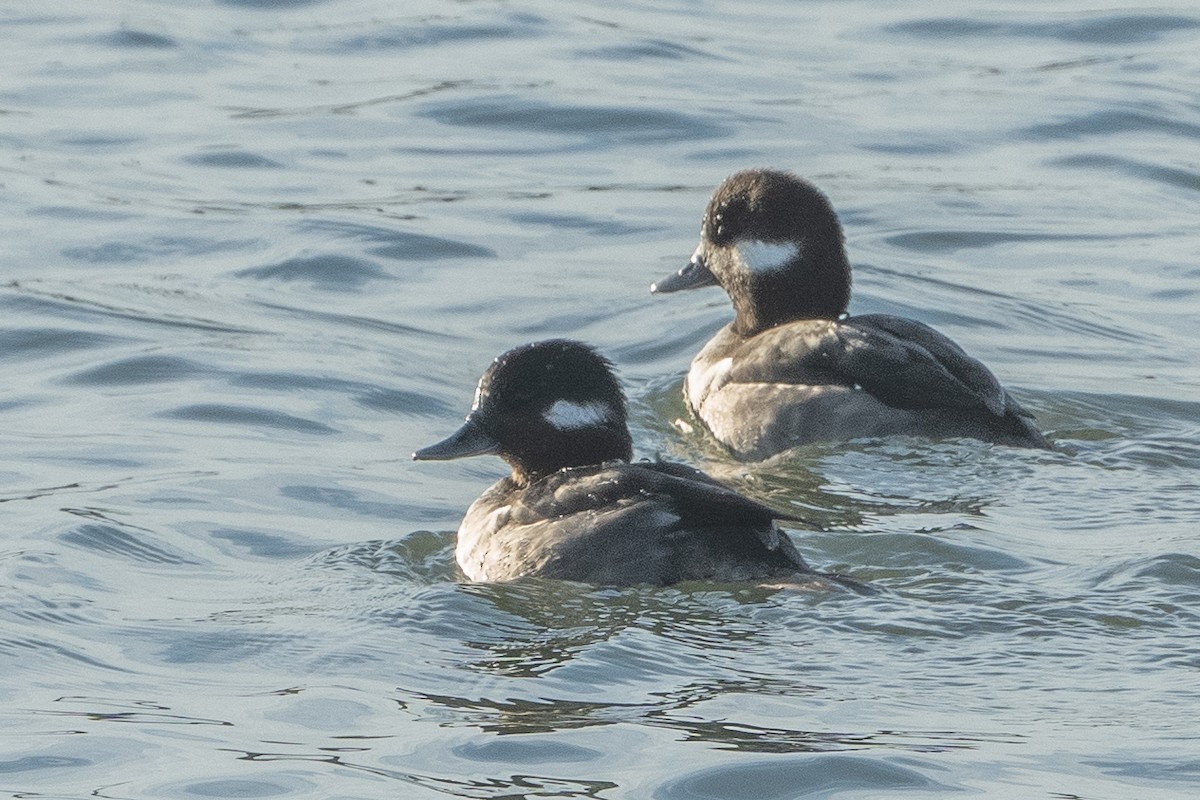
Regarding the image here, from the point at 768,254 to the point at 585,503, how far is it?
3.39 metres

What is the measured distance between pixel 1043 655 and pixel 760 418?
3.35 meters

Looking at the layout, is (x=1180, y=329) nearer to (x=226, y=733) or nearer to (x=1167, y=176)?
(x=1167, y=176)

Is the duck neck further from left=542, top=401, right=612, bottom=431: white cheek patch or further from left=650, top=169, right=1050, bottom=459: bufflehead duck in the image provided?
left=542, top=401, right=612, bottom=431: white cheek patch

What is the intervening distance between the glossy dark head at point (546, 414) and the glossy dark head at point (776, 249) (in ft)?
8.67

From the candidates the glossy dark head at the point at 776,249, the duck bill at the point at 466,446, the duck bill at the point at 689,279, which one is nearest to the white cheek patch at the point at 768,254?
the glossy dark head at the point at 776,249

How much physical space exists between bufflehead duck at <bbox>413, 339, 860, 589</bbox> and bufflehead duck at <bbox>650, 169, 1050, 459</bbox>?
1.70m

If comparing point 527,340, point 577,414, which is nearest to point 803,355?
point 577,414

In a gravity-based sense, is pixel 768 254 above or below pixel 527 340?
above

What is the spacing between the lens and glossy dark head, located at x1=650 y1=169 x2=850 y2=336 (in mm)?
10938

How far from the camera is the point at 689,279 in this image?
1154 cm

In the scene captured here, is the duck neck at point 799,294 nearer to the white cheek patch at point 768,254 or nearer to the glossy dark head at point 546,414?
the white cheek patch at point 768,254

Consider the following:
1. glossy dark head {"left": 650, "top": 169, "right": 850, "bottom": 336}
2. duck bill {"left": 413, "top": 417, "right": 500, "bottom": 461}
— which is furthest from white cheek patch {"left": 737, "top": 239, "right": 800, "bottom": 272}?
duck bill {"left": 413, "top": 417, "right": 500, "bottom": 461}

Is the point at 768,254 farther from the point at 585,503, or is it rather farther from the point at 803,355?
the point at 585,503

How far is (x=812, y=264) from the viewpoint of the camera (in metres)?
11.0
